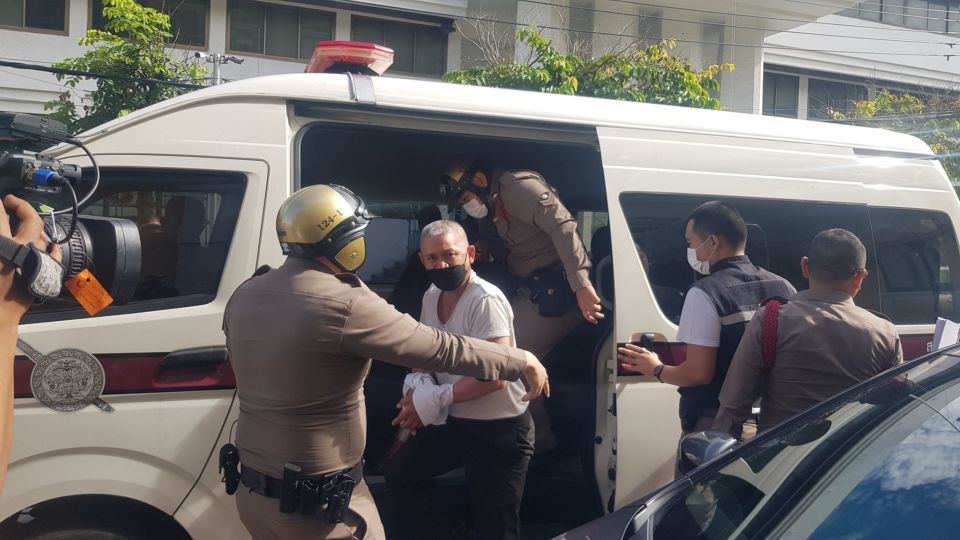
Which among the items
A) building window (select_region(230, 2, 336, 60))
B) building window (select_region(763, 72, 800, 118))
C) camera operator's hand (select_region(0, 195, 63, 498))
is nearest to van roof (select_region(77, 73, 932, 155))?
camera operator's hand (select_region(0, 195, 63, 498))

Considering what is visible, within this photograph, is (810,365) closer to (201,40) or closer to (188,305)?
(188,305)

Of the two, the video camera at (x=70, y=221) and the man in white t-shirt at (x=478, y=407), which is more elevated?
the video camera at (x=70, y=221)

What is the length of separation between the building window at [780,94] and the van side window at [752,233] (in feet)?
57.8

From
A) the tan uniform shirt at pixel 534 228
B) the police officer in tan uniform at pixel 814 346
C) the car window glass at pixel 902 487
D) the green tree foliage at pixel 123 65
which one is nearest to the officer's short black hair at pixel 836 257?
the police officer in tan uniform at pixel 814 346

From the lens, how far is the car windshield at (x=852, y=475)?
177 cm

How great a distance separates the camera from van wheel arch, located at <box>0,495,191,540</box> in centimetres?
277

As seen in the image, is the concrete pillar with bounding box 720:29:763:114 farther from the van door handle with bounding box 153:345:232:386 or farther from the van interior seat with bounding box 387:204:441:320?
the van door handle with bounding box 153:345:232:386

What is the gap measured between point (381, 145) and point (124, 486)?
98.6 inches

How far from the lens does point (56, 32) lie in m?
13.7

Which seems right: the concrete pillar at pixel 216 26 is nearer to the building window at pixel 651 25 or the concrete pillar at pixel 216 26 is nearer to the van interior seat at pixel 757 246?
the building window at pixel 651 25

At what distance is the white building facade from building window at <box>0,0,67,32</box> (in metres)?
0.02

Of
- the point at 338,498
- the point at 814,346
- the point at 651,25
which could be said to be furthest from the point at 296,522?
the point at 651,25

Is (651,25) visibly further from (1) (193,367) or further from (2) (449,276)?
(1) (193,367)

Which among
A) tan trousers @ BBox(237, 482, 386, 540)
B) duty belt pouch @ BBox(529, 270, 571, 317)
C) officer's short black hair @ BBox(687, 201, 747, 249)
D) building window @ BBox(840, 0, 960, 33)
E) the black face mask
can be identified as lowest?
tan trousers @ BBox(237, 482, 386, 540)
